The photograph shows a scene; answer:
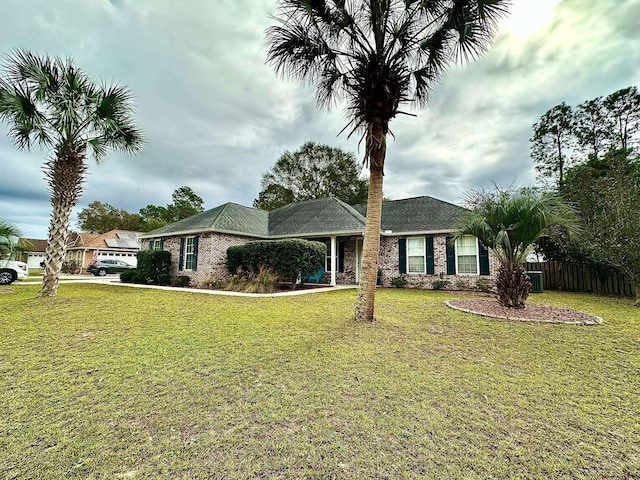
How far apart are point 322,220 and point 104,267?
21752mm

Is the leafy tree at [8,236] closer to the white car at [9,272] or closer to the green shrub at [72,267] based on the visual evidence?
the white car at [9,272]

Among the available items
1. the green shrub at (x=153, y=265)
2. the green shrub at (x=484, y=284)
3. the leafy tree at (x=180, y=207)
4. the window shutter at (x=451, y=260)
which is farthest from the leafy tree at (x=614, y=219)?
the leafy tree at (x=180, y=207)

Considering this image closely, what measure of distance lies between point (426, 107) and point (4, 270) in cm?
1920

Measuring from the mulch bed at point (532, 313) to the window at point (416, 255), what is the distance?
217 inches

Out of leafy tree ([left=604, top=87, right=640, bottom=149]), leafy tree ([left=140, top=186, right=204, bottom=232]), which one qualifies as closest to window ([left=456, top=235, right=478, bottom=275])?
leafy tree ([left=604, top=87, right=640, bottom=149])

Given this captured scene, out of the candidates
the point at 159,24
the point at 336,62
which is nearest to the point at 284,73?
the point at 336,62

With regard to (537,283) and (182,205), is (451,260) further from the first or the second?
(182,205)

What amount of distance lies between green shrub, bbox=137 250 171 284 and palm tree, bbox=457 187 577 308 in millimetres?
14656

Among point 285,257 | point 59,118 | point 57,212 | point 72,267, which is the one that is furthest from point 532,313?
point 72,267

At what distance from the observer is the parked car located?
24.9 meters

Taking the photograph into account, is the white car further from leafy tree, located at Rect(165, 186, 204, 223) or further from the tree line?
leafy tree, located at Rect(165, 186, 204, 223)

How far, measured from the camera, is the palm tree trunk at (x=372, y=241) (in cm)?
598

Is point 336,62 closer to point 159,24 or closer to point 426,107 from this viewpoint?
point 426,107

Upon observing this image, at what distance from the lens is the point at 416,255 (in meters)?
14.1
